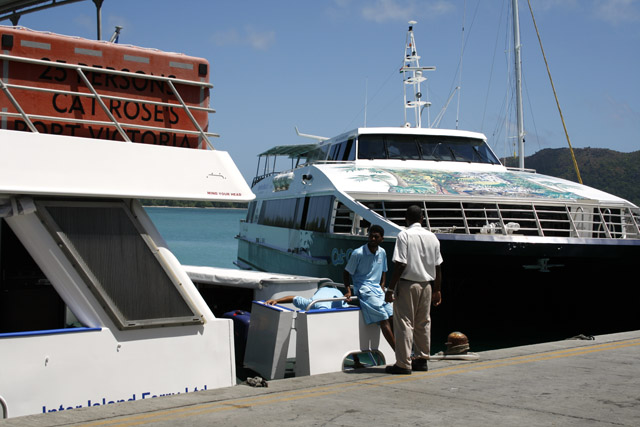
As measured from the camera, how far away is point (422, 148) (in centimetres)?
1636

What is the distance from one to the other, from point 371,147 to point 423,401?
1107 cm

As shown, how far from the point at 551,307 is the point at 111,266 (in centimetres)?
995

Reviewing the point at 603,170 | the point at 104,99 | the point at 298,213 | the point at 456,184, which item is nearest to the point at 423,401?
the point at 104,99

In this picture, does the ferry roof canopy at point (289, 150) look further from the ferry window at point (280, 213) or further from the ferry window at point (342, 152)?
the ferry window at point (342, 152)

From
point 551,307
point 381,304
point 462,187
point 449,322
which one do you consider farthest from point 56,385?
point 551,307

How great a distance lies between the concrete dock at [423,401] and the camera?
498cm

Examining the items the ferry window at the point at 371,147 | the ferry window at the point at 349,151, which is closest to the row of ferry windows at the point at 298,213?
the ferry window at the point at 349,151

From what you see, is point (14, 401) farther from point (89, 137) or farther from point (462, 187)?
point (462, 187)

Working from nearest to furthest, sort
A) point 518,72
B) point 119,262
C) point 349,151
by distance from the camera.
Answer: point 119,262, point 349,151, point 518,72

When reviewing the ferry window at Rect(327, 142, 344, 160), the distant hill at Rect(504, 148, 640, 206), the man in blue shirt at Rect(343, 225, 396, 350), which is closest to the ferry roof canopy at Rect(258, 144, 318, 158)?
the ferry window at Rect(327, 142, 344, 160)

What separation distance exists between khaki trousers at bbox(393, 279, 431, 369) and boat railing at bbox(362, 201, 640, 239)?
540 cm

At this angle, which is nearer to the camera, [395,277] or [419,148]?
[395,277]

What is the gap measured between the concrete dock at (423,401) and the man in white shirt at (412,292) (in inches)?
8.3

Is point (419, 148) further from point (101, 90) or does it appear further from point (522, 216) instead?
point (101, 90)
